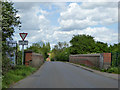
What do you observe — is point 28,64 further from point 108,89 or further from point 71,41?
point 71,41

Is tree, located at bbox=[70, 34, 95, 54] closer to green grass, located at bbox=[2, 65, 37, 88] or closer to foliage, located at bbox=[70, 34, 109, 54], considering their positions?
foliage, located at bbox=[70, 34, 109, 54]

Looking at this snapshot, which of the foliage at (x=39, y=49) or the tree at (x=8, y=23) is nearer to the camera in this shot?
the tree at (x=8, y=23)

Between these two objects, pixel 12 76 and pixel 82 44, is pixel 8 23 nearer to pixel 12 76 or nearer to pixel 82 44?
pixel 12 76

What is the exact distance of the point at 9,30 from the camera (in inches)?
562

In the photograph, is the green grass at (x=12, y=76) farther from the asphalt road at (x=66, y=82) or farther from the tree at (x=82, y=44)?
the tree at (x=82, y=44)

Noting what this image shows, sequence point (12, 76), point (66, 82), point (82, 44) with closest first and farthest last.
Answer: point (66, 82)
point (12, 76)
point (82, 44)

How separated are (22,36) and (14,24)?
13.3 ft

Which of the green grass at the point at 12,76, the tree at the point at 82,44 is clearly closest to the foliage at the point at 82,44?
the tree at the point at 82,44

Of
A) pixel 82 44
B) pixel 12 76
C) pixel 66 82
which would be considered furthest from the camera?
pixel 82 44

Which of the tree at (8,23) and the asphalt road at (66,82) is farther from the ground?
the tree at (8,23)

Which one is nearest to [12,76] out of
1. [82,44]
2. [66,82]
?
[66,82]

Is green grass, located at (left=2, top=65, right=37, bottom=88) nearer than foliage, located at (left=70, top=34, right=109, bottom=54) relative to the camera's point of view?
Yes

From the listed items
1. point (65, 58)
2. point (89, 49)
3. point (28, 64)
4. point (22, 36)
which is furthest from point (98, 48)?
point (22, 36)

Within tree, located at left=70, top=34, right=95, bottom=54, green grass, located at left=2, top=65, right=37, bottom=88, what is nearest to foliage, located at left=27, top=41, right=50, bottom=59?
tree, located at left=70, top=34, right=95, bottom=54
